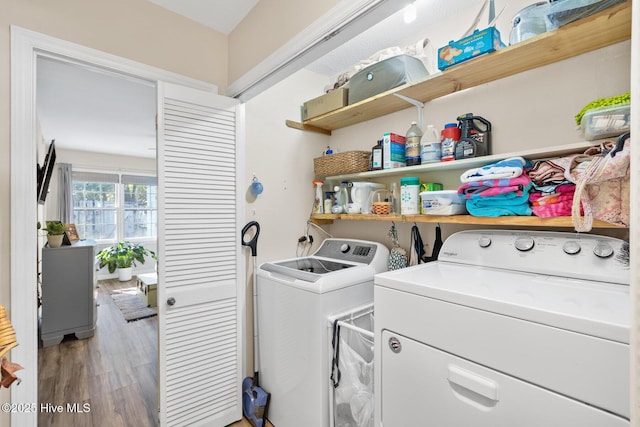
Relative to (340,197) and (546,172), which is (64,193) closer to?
(340,197)

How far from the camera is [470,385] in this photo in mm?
880

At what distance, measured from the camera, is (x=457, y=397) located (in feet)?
3.02

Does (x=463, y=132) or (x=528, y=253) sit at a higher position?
(x=463, y=132)

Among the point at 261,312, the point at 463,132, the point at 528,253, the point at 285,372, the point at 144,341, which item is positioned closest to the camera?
the point at 528,253

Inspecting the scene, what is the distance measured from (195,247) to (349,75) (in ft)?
4.90

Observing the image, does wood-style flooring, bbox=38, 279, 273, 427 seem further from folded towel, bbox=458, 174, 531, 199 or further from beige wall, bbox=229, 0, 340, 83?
beige wall, bbox=229, 0, 340, 83

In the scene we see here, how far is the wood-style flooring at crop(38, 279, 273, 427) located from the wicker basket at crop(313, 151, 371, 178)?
1688 mm

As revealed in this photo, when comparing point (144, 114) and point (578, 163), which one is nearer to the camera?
point (578, 163)

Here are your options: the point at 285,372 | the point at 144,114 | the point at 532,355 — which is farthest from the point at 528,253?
the point at 144,114

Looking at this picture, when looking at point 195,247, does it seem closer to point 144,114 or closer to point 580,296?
point 580,296

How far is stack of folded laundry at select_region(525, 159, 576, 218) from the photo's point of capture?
1.11 metres

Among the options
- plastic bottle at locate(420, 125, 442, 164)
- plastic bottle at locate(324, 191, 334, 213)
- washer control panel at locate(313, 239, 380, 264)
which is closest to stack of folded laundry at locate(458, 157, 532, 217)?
plastic bottle at locate(420, 125, 442, 164)

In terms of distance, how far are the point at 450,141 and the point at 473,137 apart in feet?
0.36

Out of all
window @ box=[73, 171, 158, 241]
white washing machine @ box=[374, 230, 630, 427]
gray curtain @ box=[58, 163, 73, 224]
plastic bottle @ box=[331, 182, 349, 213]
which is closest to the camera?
white washing machine @ box=[374, 230, 630, 427]
